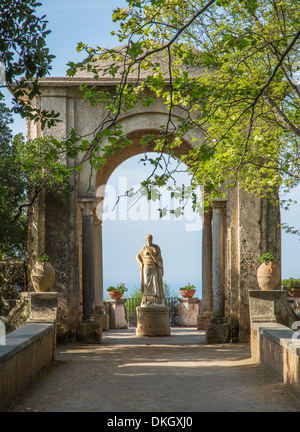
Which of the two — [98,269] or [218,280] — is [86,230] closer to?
[218,280]

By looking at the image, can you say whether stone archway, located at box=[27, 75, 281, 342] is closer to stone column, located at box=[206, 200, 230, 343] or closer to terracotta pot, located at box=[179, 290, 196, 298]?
stone column, located at box=[206, 200, 230, 343]

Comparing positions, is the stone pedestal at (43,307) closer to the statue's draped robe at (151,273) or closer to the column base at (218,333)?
the column base at (218,333)

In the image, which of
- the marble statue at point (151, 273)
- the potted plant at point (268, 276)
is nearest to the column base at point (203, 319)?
the marble statue at point (151, 273)

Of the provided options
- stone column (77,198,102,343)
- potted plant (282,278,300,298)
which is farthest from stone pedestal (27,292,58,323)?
potted plant (282,278,300,298)

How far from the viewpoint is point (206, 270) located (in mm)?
17219

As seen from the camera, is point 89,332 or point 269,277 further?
point 89,332

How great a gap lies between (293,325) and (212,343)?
261cm

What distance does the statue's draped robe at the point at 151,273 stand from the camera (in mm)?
15797

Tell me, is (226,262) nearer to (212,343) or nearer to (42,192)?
(212,343)

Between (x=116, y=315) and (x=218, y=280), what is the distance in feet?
20.2

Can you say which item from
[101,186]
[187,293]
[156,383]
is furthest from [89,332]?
[187,293]

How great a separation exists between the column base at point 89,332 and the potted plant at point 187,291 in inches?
275
